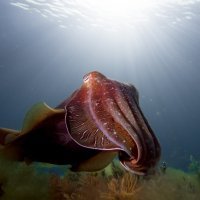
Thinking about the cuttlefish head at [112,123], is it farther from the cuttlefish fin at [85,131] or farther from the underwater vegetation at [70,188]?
the underwater vegetation at [70,188]

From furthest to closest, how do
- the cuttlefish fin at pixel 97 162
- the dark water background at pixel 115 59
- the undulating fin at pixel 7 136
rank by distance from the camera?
the dark water background at pixel 115 59 → the undulating fin at pixel 7 136 → the cuttlefish fin at pixel 97 162

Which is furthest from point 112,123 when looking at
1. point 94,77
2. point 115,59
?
point 115,59

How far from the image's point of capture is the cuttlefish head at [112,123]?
1.85 metres

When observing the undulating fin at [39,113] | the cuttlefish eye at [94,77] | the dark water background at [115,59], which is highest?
the cuttlefish eye at [94,77]

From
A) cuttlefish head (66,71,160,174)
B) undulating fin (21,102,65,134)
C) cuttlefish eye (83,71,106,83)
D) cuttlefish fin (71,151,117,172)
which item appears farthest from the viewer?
cuttlefish fin (71,151,117,172)

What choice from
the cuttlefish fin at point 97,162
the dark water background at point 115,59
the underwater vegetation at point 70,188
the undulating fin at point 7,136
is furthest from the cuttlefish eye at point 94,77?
the dark water background at point 115,59

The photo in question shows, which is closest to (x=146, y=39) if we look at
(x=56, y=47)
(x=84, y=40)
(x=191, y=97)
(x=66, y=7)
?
(x=84, y=40)

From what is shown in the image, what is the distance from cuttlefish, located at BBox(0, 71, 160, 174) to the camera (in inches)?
74.9

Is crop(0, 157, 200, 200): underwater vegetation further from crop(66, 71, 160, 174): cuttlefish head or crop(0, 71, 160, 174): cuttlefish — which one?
crop(66, 71, 160, 174): cuttlefish head

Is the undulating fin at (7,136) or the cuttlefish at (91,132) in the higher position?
the cuttlefish at (91,132)

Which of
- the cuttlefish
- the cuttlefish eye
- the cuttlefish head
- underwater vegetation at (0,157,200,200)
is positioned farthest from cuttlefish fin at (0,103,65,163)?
the cuttlefish eye

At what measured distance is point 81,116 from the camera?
7.45 ft

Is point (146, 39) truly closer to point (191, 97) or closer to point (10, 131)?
point (191, 97)

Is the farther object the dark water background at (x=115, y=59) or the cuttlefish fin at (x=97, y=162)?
the dark water background at (x=115, y=59)
